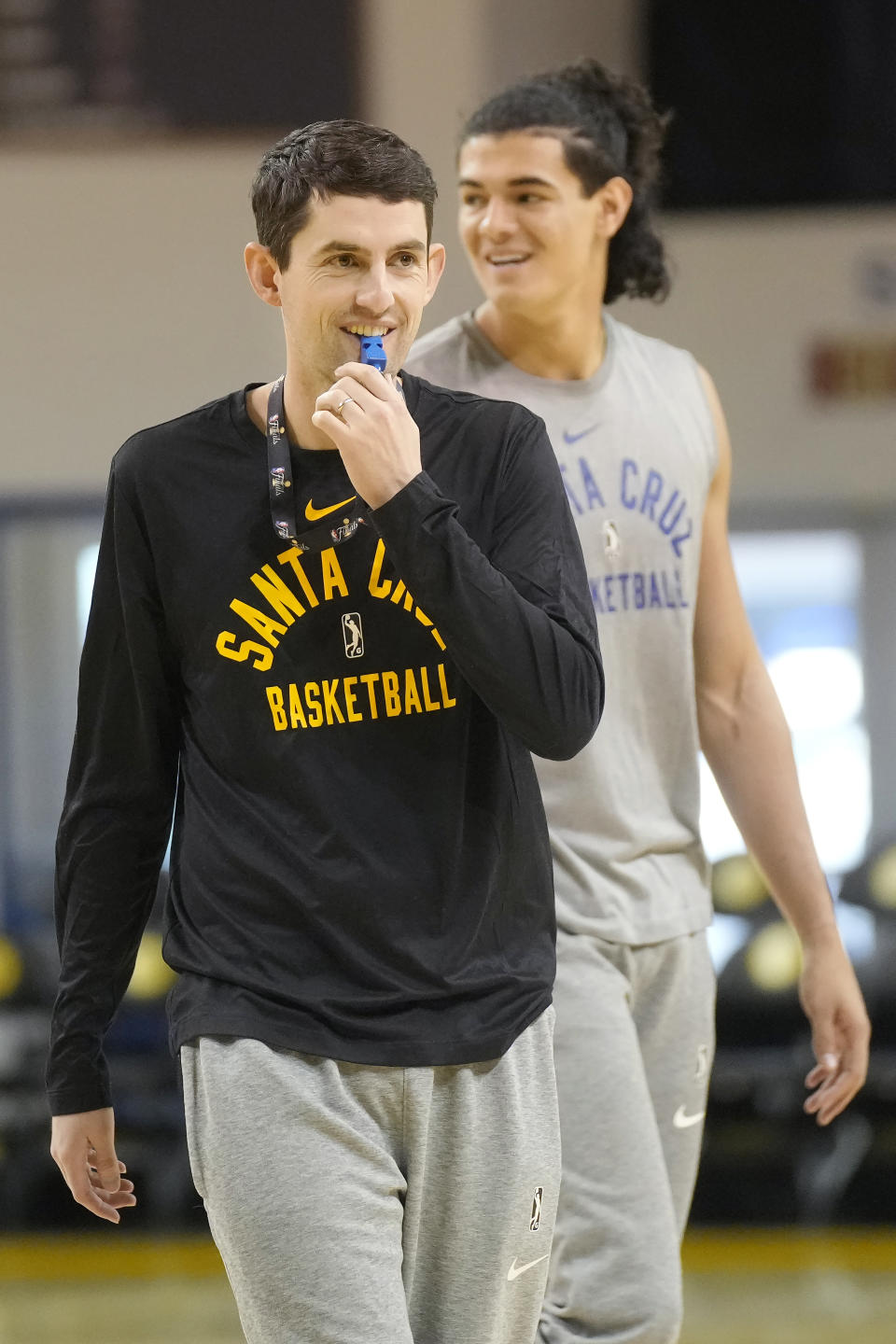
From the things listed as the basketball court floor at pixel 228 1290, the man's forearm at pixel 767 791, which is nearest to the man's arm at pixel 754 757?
the man's forearm at pixel 767 791

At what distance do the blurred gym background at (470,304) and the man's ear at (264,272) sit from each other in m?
4.60

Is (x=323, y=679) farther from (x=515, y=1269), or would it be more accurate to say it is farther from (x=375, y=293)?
(x=515, y=1269)

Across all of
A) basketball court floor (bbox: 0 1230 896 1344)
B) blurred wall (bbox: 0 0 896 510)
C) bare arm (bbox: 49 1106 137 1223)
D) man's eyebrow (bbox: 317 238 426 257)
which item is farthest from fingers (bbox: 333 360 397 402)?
blurred wall (bbox: 0 0 896 510)

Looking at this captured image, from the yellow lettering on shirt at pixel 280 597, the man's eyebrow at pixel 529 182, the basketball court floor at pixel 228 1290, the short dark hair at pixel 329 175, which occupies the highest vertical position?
the short dark hair at pixel 329 175

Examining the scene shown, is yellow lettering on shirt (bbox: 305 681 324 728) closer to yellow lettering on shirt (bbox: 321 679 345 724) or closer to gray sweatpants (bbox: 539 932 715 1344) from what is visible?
yellow lettering on shirt (bbox: 321 679 345 724)

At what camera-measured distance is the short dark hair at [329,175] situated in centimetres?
190

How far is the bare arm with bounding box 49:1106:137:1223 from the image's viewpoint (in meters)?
2.09

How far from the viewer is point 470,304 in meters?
6.66

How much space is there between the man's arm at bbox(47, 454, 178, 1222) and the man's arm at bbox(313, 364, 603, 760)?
1.17 feet

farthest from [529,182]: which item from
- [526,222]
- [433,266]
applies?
[433,266]

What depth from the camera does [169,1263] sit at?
5.99 m

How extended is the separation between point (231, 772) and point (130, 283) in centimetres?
505

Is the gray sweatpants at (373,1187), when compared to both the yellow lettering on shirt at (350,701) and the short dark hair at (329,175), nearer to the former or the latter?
the yellow lettering on shirt at (350,701)

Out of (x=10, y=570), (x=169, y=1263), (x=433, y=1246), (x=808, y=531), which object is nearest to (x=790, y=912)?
(x=433, y=1246)
